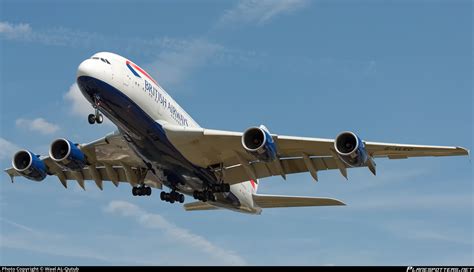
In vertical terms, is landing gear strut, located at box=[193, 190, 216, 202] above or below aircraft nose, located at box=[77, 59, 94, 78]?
below

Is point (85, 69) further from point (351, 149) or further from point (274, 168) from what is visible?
point (351, 149)

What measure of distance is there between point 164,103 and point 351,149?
831cm

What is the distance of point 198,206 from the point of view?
4022 cm

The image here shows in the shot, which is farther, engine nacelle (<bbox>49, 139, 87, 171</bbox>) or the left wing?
engine nacelle (<bbox>49, 139, 87, 171</bbox>)

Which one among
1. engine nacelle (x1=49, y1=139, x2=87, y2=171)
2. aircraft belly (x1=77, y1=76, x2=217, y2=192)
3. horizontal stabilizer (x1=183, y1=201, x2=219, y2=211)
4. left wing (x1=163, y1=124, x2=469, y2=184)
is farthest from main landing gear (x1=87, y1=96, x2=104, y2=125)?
horizontal stabilizer (x1=183, y1=201, x2=219, y2=211)

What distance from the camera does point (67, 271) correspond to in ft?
77.2

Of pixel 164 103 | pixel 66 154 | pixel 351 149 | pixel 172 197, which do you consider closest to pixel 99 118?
pixel 164 103

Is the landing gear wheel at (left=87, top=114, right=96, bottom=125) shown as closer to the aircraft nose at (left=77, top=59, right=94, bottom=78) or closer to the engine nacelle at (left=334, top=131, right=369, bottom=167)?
the aircraft nose at (left=77, top=59, right=94, bottom=78)

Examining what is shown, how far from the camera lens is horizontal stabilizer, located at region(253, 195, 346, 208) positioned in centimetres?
3741

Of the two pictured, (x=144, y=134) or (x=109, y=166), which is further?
(x=109, y=166)

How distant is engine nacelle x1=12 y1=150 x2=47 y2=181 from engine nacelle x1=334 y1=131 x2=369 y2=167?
48.5 feet

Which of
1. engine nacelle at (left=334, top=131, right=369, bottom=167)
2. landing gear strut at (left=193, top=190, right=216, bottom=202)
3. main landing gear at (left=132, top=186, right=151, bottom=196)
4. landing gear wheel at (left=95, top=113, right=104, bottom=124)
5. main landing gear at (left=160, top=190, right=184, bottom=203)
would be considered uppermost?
main landing gear at (left=132, top=186, right=151, bottom=196)

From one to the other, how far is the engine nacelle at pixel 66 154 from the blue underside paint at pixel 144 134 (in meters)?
3.76

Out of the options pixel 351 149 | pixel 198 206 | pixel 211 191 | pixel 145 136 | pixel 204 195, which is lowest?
pixel 351 149
